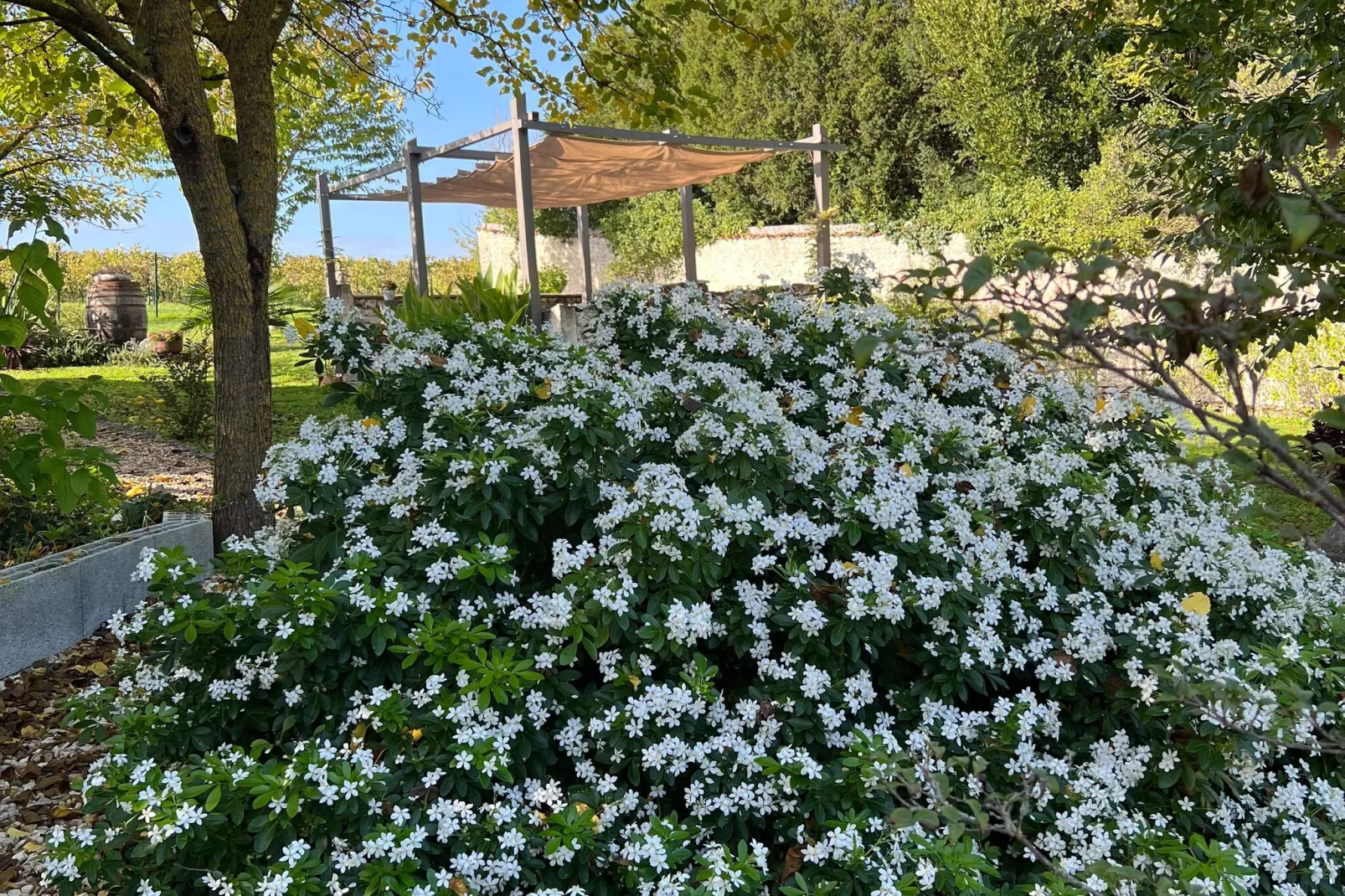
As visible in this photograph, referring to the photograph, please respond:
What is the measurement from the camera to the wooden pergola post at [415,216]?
24.9 feet

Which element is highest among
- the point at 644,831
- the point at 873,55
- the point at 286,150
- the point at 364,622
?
the point at 873,55

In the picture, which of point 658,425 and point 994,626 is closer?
point 994,626

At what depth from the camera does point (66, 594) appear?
3.65 meters

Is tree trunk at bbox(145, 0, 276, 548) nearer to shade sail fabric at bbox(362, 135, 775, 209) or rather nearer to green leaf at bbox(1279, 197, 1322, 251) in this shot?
shade sail fabric at bbox(362, 135, 775, 209)

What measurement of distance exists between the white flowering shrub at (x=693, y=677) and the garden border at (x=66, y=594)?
1365 mm

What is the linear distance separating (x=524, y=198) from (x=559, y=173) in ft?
7.81

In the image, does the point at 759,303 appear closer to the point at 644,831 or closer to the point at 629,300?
the point at 629,300

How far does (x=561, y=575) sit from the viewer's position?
2.14m

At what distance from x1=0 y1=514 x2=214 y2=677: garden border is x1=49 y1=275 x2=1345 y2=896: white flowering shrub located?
1.36 m

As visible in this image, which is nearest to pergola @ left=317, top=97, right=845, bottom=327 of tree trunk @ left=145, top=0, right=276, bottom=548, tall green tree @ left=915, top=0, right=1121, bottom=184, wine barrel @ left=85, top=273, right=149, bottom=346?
tree trunk @ left=145, top=0, right=276, bottom=548

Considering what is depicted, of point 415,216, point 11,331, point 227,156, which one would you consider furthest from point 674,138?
point 11,331

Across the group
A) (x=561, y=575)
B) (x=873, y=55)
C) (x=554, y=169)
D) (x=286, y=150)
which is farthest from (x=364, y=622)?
(x=873, y=55)

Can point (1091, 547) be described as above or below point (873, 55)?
below

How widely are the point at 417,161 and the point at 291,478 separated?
600 centimetres
